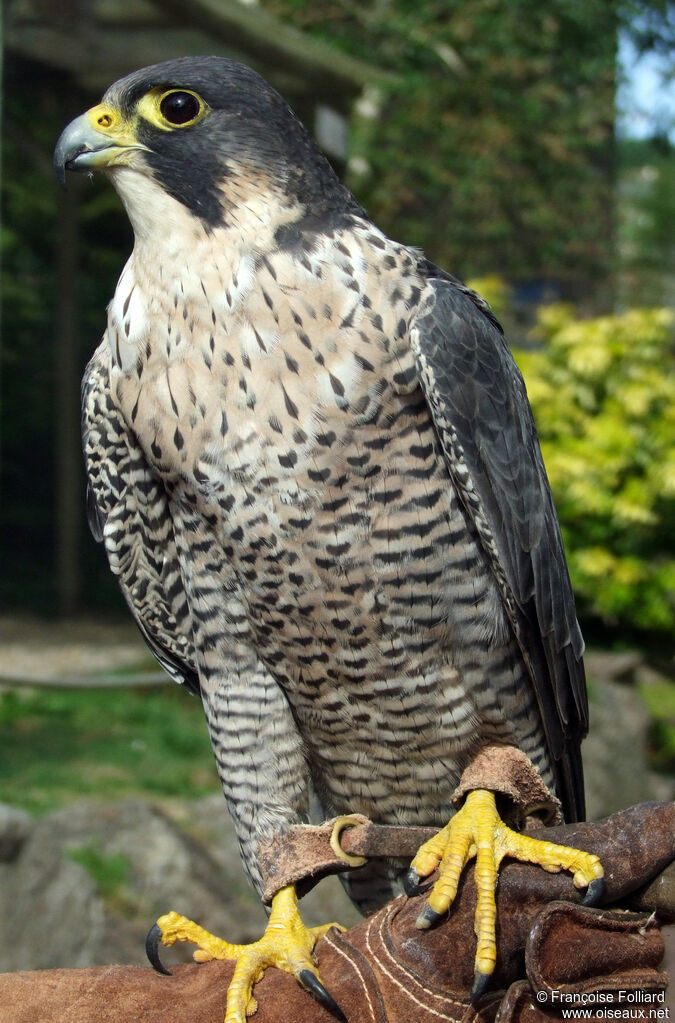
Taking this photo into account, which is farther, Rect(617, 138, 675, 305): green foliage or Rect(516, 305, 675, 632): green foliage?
Rect(617, 138, 675, 305): green foliage

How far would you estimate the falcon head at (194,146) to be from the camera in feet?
6.53

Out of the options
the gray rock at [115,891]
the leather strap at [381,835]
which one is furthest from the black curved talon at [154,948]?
the gray rock at [115,891]

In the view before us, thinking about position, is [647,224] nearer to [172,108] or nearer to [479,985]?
[172,108]

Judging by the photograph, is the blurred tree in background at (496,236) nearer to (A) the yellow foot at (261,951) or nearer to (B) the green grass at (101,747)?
(B) the green grass at (101,747)

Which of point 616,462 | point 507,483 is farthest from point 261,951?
point 616,462

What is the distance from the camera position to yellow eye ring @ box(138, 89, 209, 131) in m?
2.01

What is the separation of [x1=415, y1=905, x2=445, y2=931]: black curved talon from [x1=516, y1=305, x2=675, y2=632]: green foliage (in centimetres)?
576

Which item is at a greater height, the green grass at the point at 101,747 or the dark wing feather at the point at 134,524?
the dark wing feather at the point at 134,524

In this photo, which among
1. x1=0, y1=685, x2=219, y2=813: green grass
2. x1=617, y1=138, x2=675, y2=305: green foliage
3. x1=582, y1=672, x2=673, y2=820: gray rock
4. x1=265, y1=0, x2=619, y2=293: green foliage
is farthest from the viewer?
x1=617, y1=138, x2=675, y2=305: green foliage

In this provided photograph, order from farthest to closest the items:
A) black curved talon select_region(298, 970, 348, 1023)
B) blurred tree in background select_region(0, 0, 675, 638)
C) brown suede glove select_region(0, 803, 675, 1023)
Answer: blurred tree in background select_region(0, 0, 675, 638), black curved talon select_region(298, 970, 348, 1023), brown suede glove select_region(0, 803, 675, 1023)

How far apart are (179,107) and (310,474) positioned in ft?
2.62

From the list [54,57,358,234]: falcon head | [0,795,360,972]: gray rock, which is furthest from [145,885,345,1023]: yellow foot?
[0,795,360,972]: gray rock

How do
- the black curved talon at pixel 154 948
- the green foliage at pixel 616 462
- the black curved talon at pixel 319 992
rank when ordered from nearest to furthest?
the black curved talon at pixel 319 992 < the black curved talon at pixel 154 948 < the green foliage at pixel 616 462

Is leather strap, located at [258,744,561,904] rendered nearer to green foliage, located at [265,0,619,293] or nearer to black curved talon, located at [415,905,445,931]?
black curved talon, located at [415,905,445,931]
